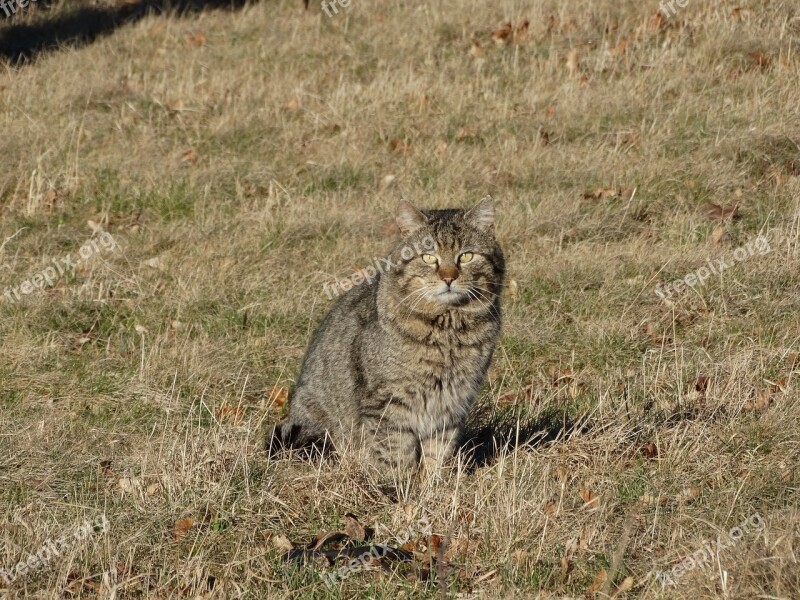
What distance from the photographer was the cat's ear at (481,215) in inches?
224

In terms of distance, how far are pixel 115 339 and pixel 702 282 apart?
430cm

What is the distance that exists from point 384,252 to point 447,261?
2.89 meters

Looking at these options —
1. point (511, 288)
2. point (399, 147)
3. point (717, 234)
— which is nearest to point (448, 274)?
point (511, 288)

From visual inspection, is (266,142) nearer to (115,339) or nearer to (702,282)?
(115,339)

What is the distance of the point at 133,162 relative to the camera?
977 cm

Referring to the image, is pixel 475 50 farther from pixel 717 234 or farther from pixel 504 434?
pixel 504 434

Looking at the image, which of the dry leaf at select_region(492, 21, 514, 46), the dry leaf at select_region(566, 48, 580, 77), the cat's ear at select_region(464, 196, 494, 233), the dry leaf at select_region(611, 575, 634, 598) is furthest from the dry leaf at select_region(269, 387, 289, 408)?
the dry leaf at select_region(492, 21, 514, 46)

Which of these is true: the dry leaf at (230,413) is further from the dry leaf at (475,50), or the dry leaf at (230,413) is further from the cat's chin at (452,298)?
the dry leaf at (475,50)

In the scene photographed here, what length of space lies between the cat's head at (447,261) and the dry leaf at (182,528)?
1738 millimetres

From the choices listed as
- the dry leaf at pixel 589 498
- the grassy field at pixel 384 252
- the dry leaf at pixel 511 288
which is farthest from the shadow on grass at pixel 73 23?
the dry leaf at pixel 589 498

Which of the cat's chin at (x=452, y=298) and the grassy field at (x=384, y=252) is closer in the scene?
the grassy field at (x=384, y=252)

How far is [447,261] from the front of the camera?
5.52 metres

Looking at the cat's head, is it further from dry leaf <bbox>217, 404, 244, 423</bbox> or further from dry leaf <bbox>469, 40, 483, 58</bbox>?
dry leaf <bbox>469, 40, 483, 58</bbox>

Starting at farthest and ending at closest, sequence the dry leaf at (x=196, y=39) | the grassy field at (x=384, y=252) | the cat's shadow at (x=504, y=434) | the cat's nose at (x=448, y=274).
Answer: the dry leaf at (x=196, y=39) → the cat's shadow at (x=504, y=434) → the cat's nose at (x=448, y=274) → the grassy field at (x=384, y=252)
